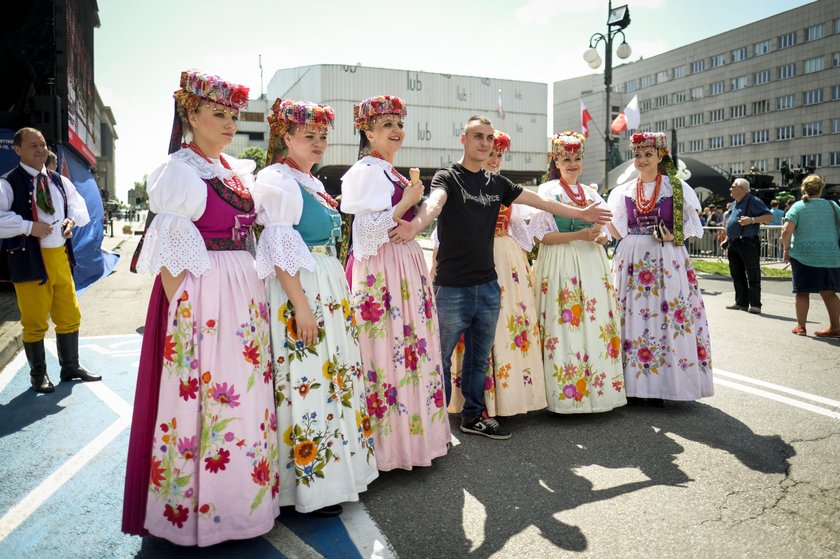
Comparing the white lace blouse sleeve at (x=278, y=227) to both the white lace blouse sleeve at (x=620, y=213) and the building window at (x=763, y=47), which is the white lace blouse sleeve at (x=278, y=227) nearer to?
the white lace blouse sleeve at (x=620, y=213)

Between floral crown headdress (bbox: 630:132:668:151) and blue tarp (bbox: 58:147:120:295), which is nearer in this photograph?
floral crown headdress (bbox: 630:132:668:151)

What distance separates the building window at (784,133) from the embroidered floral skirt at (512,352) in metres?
58.7

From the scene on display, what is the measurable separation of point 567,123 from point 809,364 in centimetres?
7424

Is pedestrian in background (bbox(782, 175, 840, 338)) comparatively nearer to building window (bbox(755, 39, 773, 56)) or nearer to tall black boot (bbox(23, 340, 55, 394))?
tall black boot (bbox(23, 340, 55, 394))

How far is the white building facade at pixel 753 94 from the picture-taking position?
4869cm

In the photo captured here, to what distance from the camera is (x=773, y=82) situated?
5316 cm

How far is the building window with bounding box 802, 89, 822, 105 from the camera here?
49.4 metres

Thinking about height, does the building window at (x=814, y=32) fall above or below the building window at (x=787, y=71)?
above

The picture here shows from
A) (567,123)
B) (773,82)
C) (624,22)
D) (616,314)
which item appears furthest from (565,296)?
(567,123)

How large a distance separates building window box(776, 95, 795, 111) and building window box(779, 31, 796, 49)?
4.47 m

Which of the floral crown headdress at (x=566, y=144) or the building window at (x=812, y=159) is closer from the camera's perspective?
the floral crown headdress at (x=566, y=144)

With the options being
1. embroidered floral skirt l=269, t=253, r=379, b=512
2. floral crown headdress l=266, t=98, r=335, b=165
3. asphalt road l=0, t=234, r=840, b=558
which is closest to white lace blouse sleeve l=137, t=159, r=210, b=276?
embroidered floral skirt l=269, t=253, r=379, b=512

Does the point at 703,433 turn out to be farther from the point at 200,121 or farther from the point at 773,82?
the point at 773,82

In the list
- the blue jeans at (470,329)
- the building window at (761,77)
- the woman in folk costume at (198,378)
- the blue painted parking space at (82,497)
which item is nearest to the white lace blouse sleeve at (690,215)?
the blue jeans at (470,329)
